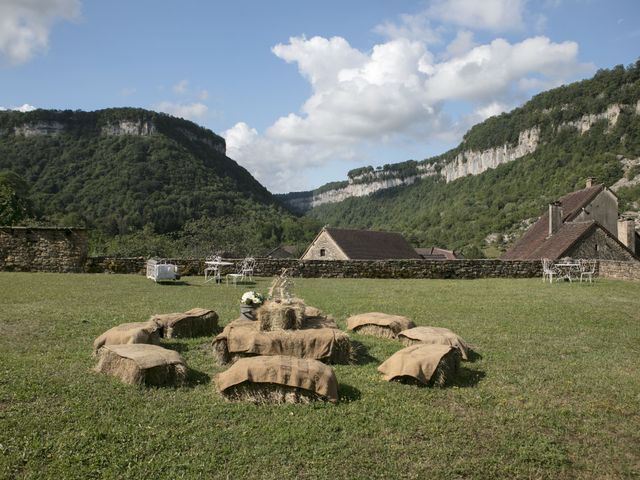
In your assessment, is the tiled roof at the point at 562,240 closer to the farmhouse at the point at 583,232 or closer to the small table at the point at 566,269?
the farmhouse at the point at 583,232

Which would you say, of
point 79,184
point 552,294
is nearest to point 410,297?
point 552,294

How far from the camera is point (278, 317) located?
747 centimetres

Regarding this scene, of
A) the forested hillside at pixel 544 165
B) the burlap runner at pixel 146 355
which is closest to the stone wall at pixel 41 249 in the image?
the burlap runner at pixel 146 355

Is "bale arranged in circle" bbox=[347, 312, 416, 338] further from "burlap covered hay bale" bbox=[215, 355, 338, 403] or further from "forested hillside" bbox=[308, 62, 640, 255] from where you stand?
"forested hillside" bbox=[308, 62, 640, 255]

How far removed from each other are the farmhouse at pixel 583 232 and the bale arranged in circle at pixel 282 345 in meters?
19.9

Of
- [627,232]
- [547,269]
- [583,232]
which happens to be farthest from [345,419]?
[627,232]

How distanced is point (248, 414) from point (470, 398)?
2.57 m

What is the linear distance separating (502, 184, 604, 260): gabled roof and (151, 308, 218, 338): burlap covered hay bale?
2144 cm

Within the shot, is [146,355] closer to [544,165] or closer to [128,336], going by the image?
[128,336]

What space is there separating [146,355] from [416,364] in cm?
334

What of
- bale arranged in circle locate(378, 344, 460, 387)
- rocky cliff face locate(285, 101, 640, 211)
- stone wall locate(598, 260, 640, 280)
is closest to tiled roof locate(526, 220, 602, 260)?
stone wall locate(598, 260, 640, 280)

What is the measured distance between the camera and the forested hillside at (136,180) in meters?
54.2

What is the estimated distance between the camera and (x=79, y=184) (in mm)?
67875

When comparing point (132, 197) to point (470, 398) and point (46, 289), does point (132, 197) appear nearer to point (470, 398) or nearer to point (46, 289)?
point (46, 289)
